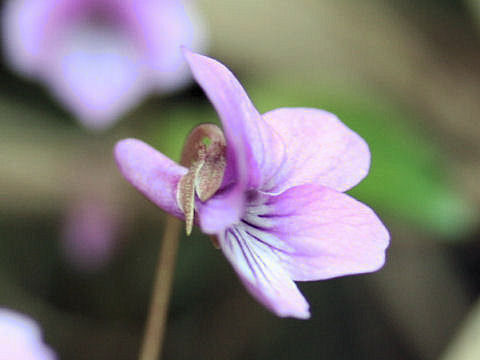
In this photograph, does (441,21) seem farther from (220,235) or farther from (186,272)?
(220,235)

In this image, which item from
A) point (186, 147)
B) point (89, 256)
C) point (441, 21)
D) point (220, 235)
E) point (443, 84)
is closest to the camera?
point (220, 235)

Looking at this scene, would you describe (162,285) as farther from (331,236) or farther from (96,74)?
(96,74)

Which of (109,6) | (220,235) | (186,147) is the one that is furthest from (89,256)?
(220,235)

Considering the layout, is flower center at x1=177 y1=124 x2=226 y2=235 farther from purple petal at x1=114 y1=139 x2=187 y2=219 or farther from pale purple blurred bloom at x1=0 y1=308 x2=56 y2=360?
pale purple blurred bloom at x1=0 y1=308 x2=56 y2=360

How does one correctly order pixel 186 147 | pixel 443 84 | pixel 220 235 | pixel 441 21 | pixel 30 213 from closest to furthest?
pixel 220 235 < pixel 186 147 < pixel 30 213 < pixel 443 84 < pixel 441 21

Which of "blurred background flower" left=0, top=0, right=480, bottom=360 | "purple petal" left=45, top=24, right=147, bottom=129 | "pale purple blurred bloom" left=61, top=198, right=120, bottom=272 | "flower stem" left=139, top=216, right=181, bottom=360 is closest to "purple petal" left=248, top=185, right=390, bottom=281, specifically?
"flower stem" left=139, top=216, right=181, bottom=360

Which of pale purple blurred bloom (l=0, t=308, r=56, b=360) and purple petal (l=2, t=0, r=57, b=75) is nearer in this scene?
pale purple blurred bloom (l=0, t=308, r=56, b=360)

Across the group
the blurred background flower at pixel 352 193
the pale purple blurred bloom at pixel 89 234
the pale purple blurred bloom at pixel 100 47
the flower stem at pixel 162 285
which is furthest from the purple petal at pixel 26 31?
the flower stem at pixel 162 285

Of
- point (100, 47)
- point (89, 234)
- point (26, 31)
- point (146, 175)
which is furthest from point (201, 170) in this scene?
point (100, 47)
